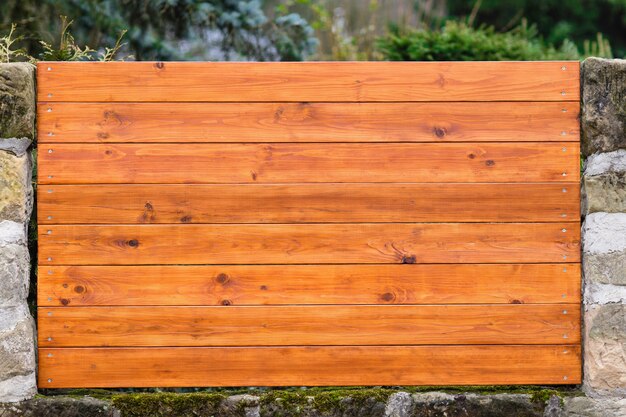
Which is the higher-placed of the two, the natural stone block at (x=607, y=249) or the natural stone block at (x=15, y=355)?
the natural stone block at (x=607, y=249)

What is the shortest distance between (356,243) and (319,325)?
0.33 meters

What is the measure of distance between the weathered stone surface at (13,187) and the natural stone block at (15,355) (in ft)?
1.08

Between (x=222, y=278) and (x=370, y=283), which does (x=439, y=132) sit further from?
(x=222, y=278)

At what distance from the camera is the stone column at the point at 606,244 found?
8.18ft

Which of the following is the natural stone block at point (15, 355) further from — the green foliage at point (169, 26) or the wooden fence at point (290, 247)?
the green foliage at point (169, 26)

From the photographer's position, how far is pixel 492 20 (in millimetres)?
9180

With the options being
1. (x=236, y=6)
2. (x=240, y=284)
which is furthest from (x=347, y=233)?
(x=236, y=6)

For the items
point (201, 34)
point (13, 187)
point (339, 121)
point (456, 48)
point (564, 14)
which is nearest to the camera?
point (13, 187)

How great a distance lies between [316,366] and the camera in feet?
8.35

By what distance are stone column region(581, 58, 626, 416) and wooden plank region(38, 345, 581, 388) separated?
99mm

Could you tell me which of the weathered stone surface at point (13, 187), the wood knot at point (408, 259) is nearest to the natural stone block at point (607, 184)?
the wood knot at point (408, 259)

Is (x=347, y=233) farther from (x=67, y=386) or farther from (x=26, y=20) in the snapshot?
(x=26, y=20)

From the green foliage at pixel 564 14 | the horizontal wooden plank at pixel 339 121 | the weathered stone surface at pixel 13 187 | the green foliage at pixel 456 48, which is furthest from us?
the green foliage at pixel 564 14

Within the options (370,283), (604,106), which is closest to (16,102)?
(370,283)
